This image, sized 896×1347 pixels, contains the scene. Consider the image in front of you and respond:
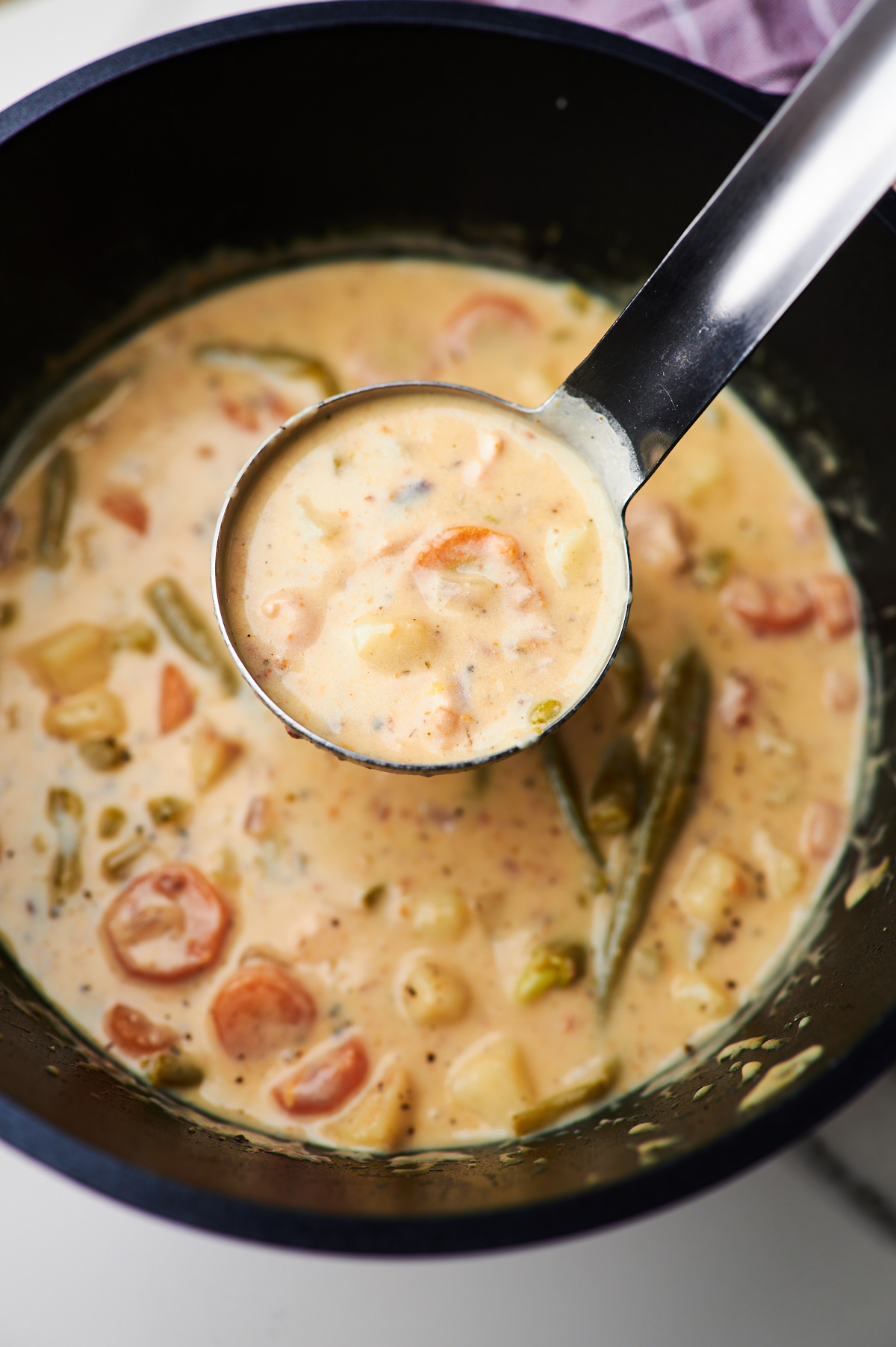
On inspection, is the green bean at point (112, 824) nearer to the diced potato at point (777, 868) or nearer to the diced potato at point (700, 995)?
the diced potato at point (700, 995)

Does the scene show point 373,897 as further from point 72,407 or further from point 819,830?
point 72,407

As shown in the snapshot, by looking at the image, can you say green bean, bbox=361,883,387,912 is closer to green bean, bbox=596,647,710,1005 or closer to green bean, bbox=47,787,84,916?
green bean, bbox=596,647,710,1005

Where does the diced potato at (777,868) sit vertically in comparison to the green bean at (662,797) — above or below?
below

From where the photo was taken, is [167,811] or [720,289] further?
[167,811]

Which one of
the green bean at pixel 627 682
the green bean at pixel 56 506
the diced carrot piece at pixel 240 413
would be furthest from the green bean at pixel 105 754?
the green bean at pixel 627 682

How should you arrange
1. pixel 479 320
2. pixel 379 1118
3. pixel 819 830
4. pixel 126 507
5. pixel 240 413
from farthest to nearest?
1. pixel 479 320
2. pixel 240 413
3. pixel 126 507
4. pixel 819 830
5. pixel 379 1118

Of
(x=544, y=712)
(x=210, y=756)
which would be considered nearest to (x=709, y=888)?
(x=544, y=712)
